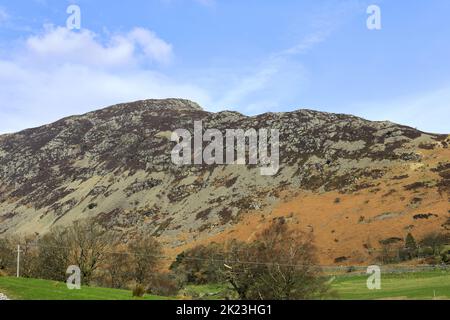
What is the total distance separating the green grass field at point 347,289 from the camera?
31.7m

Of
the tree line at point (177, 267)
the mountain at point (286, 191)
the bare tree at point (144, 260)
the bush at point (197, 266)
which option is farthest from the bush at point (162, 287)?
the mountain at point (286, 191)

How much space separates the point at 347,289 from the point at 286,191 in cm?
7320

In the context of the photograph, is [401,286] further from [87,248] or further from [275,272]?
[87,248]

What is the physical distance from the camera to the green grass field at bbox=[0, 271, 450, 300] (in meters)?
31.7

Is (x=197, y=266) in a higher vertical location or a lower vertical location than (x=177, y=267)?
higher

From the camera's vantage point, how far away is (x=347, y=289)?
200 ft

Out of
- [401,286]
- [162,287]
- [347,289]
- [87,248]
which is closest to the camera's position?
[401,286]

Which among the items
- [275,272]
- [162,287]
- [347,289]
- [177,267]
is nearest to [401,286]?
[347,289]

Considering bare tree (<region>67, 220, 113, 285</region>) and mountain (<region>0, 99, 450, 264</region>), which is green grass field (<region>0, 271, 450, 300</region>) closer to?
bare tree (<region>67, 220, 113, 285</region>)

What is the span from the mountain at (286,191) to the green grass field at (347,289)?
21.6 metres

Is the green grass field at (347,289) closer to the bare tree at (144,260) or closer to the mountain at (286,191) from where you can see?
the bare tree at (144,260)

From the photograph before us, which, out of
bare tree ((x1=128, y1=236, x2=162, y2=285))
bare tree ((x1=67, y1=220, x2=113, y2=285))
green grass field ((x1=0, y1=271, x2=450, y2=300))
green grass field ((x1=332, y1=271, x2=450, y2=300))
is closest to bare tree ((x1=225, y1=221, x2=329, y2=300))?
green grass field ((x1=0, y1=271, x2=450, y2=300))

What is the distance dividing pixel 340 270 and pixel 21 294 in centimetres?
6347

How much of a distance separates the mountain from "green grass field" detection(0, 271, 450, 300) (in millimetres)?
21606
